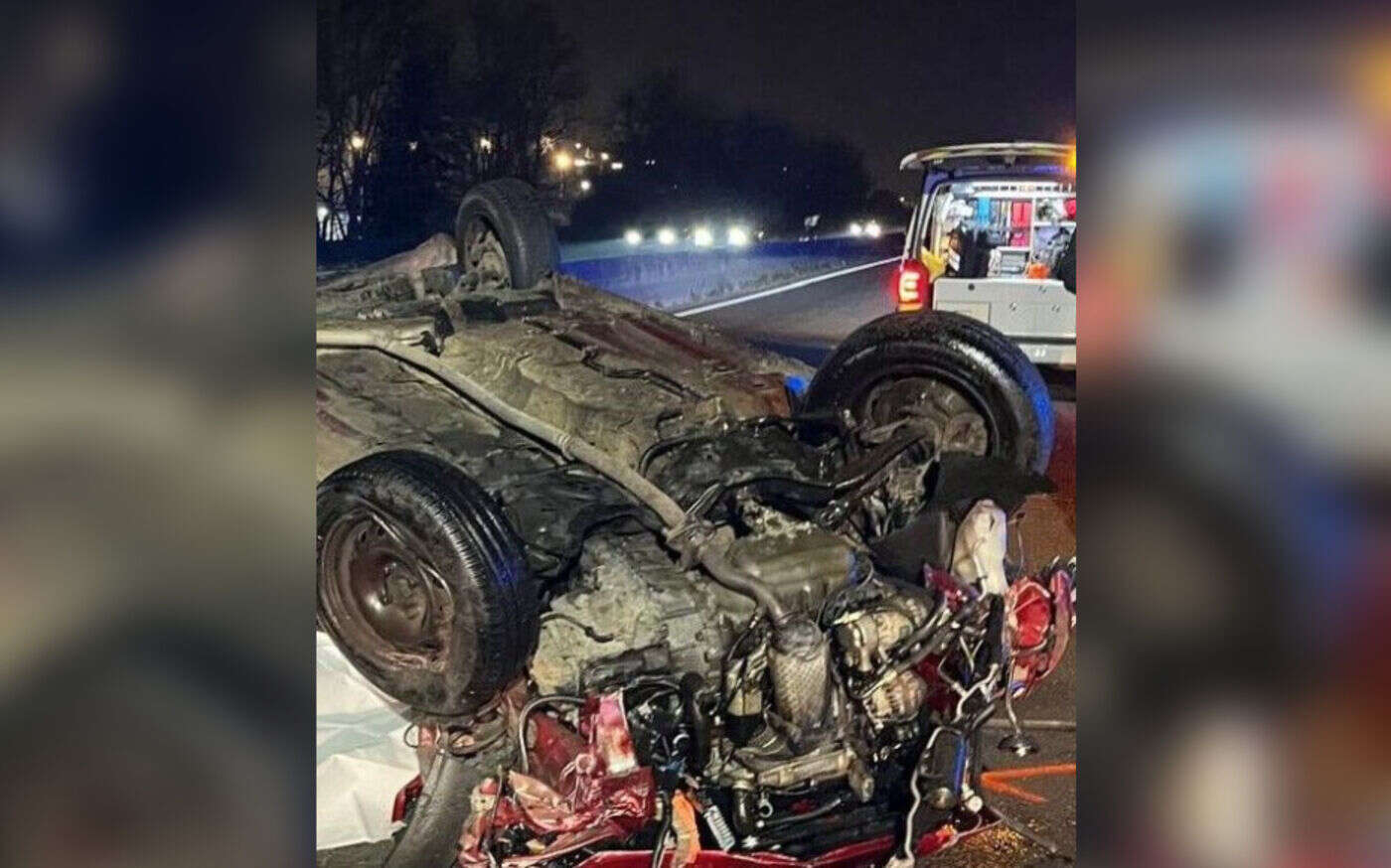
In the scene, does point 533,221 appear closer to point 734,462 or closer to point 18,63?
point 734,462

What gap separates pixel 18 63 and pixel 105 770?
3.19 feet

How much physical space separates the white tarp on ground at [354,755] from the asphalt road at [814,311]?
143cm

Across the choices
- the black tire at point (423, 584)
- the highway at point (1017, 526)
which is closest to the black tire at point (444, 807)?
the black tire at point (423, 584)

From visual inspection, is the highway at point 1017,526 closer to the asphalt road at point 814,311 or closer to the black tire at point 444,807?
the asphalt road at point 814,311

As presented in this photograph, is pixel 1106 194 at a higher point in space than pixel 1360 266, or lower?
higher

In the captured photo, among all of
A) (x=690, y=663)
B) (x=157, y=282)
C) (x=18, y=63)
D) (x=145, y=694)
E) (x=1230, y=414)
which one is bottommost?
(x=690, y=663)

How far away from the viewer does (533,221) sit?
3150 millimetres

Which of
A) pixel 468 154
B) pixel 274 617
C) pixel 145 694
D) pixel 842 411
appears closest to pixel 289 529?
pixel 274 617

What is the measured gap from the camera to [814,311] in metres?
3.41

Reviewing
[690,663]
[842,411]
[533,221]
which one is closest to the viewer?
[690,663]

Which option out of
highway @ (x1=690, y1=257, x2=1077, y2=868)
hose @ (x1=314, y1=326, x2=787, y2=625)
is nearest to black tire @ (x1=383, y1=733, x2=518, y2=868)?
hose @ (x1=314, y1=326, x2=787, y2=625)

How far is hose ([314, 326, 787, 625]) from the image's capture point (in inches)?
105

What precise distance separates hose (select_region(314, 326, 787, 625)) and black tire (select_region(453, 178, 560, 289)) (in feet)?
1.21

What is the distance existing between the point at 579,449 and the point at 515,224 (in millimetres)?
628
